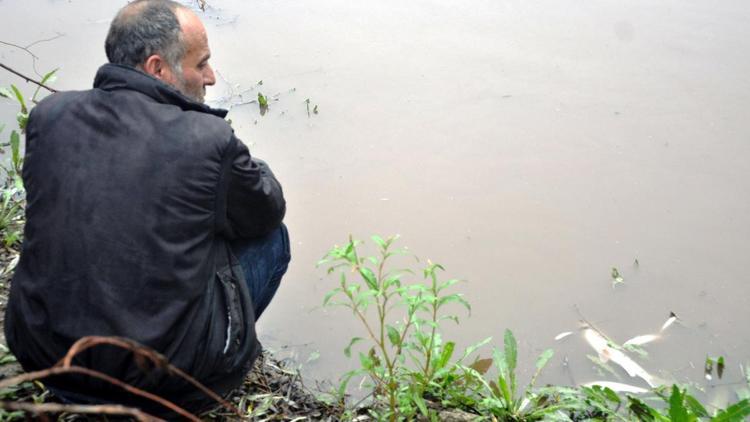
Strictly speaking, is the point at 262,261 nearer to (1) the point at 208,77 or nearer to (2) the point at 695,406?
(1) the point at 208,77

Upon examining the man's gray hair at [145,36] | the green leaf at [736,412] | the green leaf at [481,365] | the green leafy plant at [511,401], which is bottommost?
the green leaf at [481,365]

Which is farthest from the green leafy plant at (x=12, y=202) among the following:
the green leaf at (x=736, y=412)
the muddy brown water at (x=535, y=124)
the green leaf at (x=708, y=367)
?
Result: the green leaf at (x=708, y=367)

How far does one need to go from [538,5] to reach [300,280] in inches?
127

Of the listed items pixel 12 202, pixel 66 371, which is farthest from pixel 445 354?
Answer: pixel 12 202

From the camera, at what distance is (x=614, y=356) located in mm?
2758

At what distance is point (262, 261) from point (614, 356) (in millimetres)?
1401

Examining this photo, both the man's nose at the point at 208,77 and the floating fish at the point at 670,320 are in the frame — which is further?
the floating fish at the point at 670,320

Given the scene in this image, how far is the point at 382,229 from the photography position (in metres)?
3.38

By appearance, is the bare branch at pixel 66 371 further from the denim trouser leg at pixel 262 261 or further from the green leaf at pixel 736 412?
the green leaf at pixel 736 412

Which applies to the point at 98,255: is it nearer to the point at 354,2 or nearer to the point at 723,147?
the point at 723,147

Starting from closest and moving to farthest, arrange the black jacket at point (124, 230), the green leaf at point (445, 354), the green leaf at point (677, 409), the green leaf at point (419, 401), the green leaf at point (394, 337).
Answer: the black jacket at point (124, 230), the green leaf at point (677, 409), the green leaf at point (419, 401), the green leaf at point (394, 337), the green leaf at point (445, 354)

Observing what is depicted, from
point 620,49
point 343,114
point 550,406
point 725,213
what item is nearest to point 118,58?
point 550,406

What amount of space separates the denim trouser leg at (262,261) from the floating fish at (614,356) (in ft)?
4.13

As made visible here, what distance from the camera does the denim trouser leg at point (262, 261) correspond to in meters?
2.19
